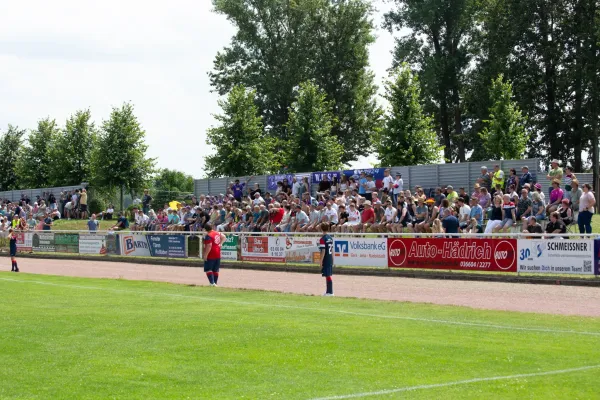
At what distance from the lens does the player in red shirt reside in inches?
926

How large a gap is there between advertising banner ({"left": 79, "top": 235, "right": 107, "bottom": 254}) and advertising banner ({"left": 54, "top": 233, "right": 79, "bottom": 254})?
45cm

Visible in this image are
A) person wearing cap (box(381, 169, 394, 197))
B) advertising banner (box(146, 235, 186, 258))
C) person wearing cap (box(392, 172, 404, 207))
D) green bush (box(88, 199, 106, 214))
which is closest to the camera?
person wearing cap (box(392, 172, 404, 207))

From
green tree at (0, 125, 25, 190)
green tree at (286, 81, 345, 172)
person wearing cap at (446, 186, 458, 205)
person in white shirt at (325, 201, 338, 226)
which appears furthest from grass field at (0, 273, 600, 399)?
green tree at (0, 125, 25, 190)

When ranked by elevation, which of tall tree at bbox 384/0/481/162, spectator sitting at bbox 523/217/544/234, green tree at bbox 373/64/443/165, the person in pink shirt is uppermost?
tall tree at bbox 384/0/481/162

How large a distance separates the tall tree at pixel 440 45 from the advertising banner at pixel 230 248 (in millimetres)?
30008

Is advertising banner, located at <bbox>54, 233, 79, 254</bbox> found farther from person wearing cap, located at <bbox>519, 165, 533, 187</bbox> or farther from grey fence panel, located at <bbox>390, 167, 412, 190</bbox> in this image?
person wearing cap, located at <bbox>519, 165, 533, 187</bbox>

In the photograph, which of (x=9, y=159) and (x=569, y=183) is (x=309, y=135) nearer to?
(x=569, y=183)

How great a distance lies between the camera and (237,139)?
5588 centimetres

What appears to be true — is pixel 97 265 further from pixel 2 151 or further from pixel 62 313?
pixel 2 151

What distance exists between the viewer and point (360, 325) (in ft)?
46.2

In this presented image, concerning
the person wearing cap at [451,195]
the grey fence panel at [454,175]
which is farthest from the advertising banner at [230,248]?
the person wearing cap at [451,195]

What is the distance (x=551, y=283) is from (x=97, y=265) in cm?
2181

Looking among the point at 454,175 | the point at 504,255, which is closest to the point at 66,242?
the point at 454,175

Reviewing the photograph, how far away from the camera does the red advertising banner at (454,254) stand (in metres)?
24.6
